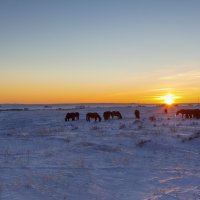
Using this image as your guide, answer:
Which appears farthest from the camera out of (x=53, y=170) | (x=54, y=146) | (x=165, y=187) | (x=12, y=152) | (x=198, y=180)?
(x=54, y=146)

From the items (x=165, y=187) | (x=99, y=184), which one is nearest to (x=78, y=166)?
(x=99, y=184)

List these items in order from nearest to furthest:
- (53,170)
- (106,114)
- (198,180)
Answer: (198,180) < (53,170) < (106,114)

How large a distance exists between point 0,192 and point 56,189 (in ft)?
4.09

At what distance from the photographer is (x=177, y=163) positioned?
456 inches

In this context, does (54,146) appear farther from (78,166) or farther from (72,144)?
(78,166)

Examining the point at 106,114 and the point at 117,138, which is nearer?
the point at 117,138

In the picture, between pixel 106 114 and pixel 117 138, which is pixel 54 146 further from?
pixel 106 114

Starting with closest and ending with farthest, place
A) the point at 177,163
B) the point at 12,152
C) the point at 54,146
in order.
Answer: the point at 177,163 → the point at 12,152 → the point at 54,146

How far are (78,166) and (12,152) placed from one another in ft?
12.1

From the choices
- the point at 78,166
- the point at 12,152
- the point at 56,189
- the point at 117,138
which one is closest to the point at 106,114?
the point at 117,138

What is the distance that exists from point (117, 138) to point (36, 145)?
12.1 ft

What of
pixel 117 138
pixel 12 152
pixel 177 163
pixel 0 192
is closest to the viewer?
pixel 0 192

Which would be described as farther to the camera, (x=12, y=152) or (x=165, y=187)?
(x=12, y=152)

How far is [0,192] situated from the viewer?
314 inches
